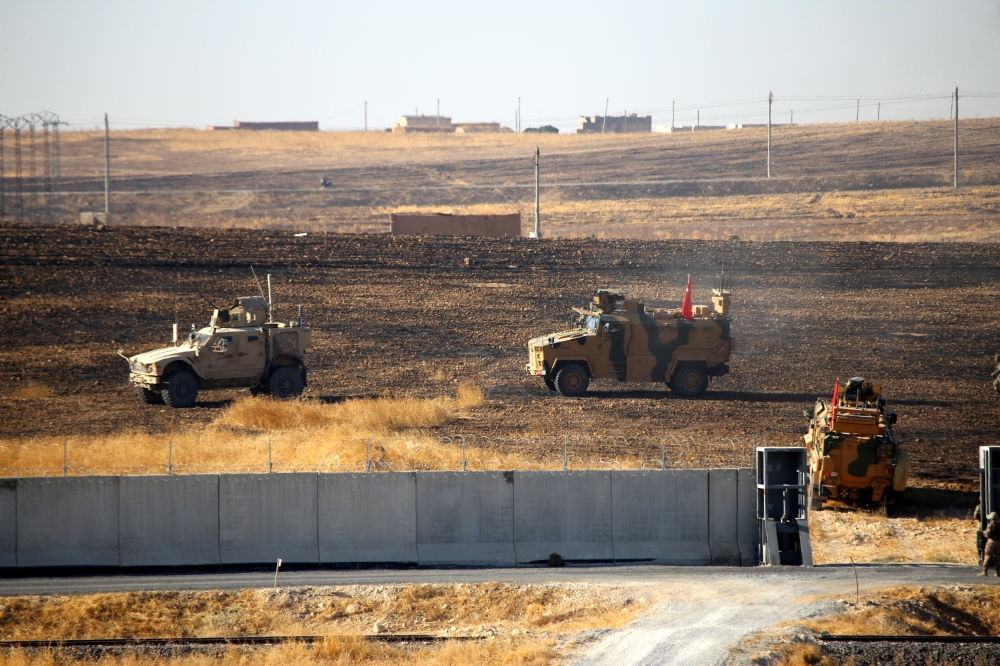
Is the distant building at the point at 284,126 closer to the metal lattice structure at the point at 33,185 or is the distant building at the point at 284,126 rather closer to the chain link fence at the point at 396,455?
the metal lattice structure at the point at 33,185

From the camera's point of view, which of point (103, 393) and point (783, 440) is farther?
point (103, 393)

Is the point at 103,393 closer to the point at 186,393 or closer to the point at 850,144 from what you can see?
the point at 186,393

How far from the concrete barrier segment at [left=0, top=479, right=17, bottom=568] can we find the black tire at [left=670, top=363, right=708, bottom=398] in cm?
1397

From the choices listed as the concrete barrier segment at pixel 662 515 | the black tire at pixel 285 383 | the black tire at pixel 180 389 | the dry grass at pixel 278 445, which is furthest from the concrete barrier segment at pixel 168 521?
the black tire at pixel 285 383

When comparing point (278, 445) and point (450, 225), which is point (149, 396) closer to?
point (278, 445)

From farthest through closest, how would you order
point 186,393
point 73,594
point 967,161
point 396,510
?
1. point 967,161
2. point 186,393
3. point 396,510
4. point 73,594

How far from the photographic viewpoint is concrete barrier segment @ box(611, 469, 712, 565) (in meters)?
13.8

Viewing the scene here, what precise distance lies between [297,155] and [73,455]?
218ft

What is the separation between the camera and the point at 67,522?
13.0m

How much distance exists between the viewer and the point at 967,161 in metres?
63.7

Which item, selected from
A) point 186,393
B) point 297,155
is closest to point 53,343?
point 186,393

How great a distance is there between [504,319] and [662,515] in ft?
53.2

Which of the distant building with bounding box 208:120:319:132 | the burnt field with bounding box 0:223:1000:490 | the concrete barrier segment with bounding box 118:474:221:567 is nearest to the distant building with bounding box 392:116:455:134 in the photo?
the distant building with bounding box 208:120:319:132

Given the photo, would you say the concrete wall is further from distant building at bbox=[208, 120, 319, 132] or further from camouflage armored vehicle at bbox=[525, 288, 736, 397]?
distant building at bbox=[208, 120, 319, 132]
